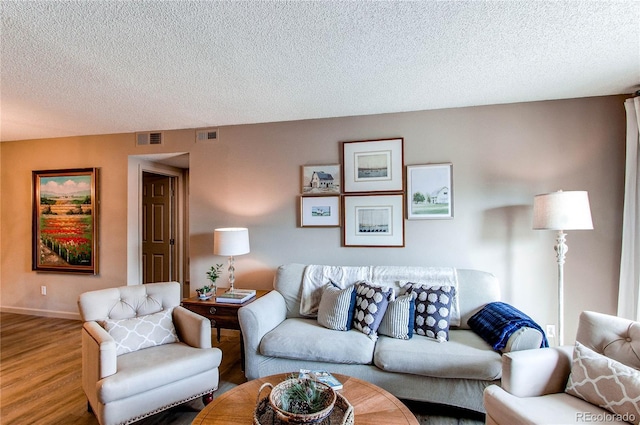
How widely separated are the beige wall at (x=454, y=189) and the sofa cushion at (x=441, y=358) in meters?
1.03

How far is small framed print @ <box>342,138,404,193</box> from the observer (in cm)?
304

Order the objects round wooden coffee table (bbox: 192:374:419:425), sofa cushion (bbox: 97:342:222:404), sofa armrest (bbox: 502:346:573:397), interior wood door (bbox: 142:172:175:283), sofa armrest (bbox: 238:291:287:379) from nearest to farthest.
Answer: round wooden coffee table (bbox: 192:374:419:425) → sofa armrest (bbox: 502:346:573:397) → sofa cushion (bbox: 97:342:222:404) → sofa armrest (bbox: 238:291:287:379) → interior wood door (bbox: 142:172:175:283)

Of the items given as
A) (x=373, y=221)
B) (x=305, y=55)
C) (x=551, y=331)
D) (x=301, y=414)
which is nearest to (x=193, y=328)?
(x=301, y=414)

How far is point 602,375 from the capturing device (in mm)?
1422

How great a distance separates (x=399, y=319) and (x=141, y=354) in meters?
1.82

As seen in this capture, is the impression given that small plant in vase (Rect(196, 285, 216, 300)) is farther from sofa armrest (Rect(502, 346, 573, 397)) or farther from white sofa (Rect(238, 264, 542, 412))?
sofa armrest (Rect(502, 346, 573, 397))

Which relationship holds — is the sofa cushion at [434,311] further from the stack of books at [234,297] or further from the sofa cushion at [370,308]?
the stack of books at [234,297]

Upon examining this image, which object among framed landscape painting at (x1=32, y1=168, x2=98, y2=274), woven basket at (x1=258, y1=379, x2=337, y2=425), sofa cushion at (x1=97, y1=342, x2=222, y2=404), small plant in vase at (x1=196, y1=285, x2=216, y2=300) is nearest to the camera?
woven basket at (x1=258, y1=379, x2=337, y2=425)

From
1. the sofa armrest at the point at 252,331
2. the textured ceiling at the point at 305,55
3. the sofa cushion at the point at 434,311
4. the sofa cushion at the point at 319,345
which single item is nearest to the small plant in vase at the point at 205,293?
the sofa armrest at the point at 252,331

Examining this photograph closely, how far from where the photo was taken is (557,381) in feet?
5.25

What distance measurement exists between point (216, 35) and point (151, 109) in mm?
1609

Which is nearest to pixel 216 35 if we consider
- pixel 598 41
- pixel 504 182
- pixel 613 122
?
pixel 598 41

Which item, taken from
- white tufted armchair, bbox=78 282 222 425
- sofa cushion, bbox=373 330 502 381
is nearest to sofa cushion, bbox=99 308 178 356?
white tufted armchair, bbox=78 282 222 425

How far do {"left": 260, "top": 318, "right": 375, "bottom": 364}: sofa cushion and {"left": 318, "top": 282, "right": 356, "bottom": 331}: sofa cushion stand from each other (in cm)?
6
